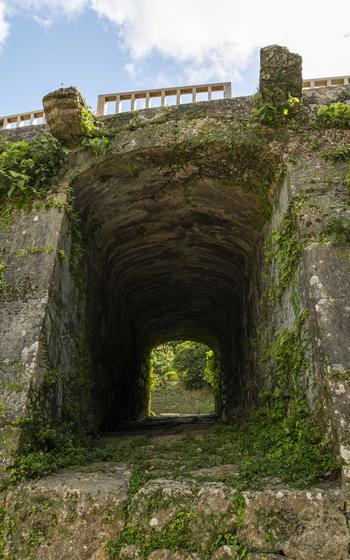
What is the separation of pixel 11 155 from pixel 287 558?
177 inches

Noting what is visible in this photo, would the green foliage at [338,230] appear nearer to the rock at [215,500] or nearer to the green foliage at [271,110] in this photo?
the green foliage at [271,110]

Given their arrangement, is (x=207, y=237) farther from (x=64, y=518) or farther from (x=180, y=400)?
(x=180, y=400)

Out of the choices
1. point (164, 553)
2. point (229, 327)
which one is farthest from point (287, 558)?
point (229, 327)

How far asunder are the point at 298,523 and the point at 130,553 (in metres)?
1.09

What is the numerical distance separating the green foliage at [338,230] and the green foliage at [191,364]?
625 inches

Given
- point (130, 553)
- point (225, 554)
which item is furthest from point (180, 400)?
point (225, 554)

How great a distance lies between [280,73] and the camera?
4594mm

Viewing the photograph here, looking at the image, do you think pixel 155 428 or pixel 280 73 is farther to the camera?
pixel 155 428

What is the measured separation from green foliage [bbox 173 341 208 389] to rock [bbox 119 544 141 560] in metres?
16.5

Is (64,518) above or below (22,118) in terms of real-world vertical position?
below

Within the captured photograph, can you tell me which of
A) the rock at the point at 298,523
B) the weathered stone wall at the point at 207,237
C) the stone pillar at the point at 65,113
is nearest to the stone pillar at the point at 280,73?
the weathered stone wall at the point at 207,237

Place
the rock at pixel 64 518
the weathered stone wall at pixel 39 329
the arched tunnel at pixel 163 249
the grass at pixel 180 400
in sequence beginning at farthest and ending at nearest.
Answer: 1. the grass at pixel 180 400
2. the arched tunnel at pixel 163 249
3. the weathered stone wall at pixel 39 329
4. the rock at pixel 64 518

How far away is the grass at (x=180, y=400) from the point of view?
1786 centimetres

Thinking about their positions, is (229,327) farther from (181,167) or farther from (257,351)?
(181,167)
